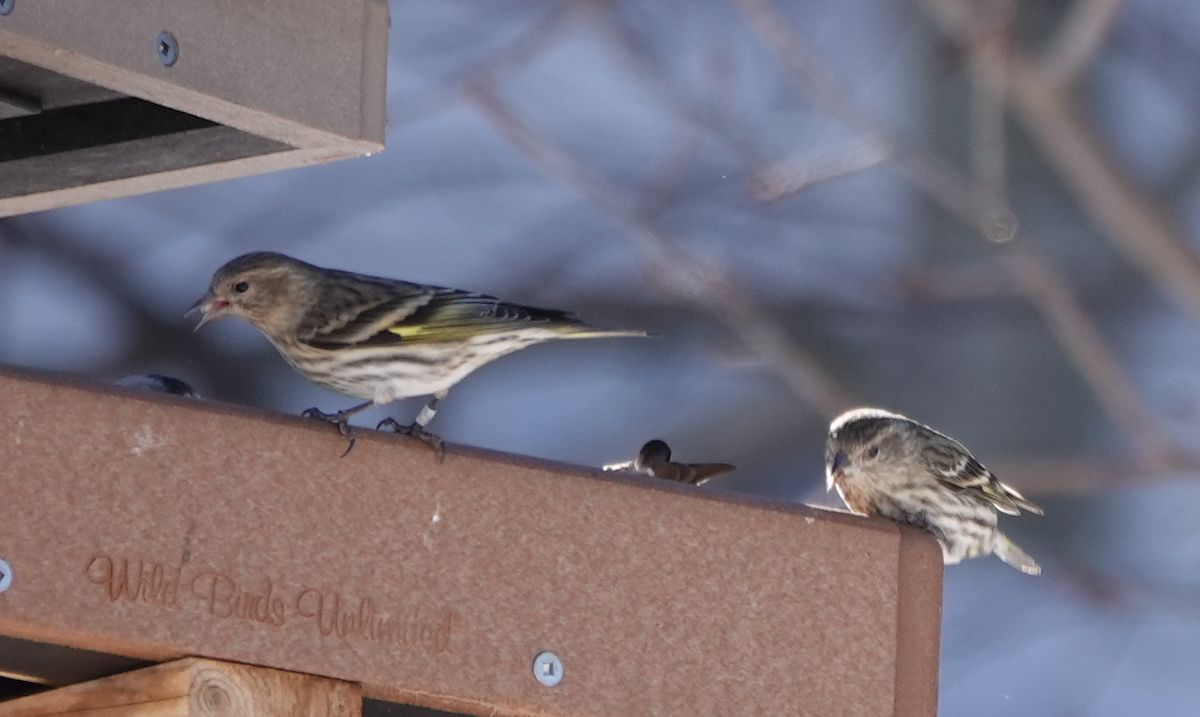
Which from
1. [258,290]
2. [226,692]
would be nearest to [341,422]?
[226,692]

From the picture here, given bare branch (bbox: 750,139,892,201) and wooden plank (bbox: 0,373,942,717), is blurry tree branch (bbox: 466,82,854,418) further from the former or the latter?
wooden plank (bbox: 0,373,942,717)

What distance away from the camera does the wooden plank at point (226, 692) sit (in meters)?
4.30

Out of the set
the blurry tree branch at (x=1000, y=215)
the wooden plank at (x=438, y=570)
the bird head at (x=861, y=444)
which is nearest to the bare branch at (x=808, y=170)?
the blurry tree branch at (x=1000, y=215)

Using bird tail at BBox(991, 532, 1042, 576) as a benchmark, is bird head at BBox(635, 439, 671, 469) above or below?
below

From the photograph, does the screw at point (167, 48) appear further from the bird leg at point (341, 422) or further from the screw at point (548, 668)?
the screw at point (548, 668)

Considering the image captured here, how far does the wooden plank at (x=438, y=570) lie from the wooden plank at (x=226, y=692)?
5 centimetres

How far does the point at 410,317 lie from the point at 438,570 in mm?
1807

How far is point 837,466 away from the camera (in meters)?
7.10

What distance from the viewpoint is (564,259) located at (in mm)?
10734

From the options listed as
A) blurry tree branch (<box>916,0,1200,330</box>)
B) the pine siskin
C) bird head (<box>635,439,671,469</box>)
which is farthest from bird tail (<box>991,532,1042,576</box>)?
blurry tree branch (<box>916,0,1200,330</box>)

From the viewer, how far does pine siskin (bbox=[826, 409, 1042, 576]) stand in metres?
6.89

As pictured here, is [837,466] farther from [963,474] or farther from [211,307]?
[211,307]

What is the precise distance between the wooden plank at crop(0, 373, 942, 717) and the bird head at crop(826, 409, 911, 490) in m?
2.01

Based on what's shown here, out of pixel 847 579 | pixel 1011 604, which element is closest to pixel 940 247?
pixel 1011 604
